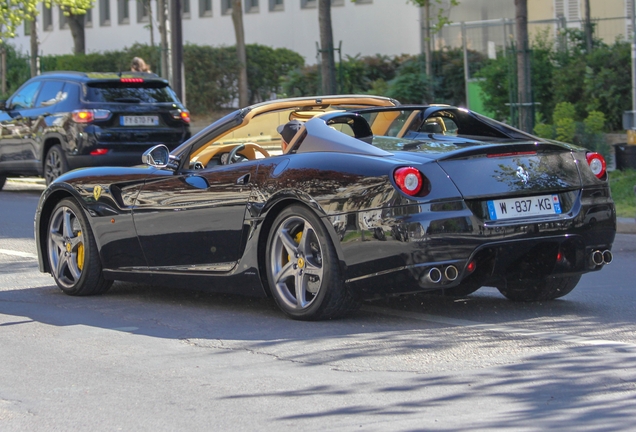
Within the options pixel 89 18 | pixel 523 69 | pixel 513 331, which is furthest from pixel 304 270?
pixel 89 18

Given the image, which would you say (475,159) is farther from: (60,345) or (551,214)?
(60,345)

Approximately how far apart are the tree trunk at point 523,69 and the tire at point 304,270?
11.7 meters

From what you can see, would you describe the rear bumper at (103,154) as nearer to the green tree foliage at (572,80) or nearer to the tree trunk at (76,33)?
the green tree foliage at (572,80)

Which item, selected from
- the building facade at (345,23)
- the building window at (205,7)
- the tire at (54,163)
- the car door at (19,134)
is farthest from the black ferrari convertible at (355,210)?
the building window at (205,7)

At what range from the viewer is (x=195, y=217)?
7.13 meters

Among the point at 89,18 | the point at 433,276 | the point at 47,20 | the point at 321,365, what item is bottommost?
the point at 321,365

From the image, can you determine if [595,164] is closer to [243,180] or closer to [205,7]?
[243,180]

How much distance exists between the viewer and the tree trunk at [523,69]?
58.1ft

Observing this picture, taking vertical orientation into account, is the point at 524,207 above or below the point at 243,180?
below

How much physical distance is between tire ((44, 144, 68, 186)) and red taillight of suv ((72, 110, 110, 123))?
681 millimetres

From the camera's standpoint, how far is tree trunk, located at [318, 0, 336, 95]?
71.1 feet

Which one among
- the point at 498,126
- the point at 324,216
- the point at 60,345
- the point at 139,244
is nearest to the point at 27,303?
the point at 139,244

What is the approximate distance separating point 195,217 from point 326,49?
14.9 m

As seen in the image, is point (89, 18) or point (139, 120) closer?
point (139, 120)
